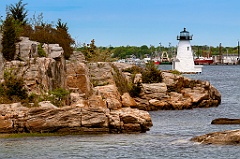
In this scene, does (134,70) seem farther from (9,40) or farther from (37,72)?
(37,72)

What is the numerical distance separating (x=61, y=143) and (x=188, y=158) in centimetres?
663

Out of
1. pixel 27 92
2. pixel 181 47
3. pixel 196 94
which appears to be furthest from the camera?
pixel 181 47

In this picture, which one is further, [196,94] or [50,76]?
[196,94]

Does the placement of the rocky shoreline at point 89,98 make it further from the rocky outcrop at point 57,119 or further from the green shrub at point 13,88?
A: the green shrub at point 13,88

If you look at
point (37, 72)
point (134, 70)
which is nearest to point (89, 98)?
point (37, 72)

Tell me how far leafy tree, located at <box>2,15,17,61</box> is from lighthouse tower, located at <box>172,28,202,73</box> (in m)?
74.1

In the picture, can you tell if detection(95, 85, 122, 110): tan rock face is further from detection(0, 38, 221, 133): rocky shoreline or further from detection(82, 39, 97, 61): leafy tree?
detection(82, 39, 97, 61): leafy tree

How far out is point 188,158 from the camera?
100 feet

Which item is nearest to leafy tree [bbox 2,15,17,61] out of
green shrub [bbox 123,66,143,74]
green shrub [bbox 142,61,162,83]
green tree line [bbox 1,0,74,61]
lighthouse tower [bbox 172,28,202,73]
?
green tree line [bbox 1,0,74,61]

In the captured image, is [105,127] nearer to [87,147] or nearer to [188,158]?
[87,147]

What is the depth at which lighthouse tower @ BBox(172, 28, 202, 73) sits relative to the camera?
120 metres

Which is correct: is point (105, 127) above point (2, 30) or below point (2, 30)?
below

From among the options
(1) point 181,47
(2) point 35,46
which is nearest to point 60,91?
(2) point 35,46

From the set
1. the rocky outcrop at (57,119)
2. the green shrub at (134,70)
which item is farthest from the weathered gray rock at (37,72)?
the green shrub at (134,70)
